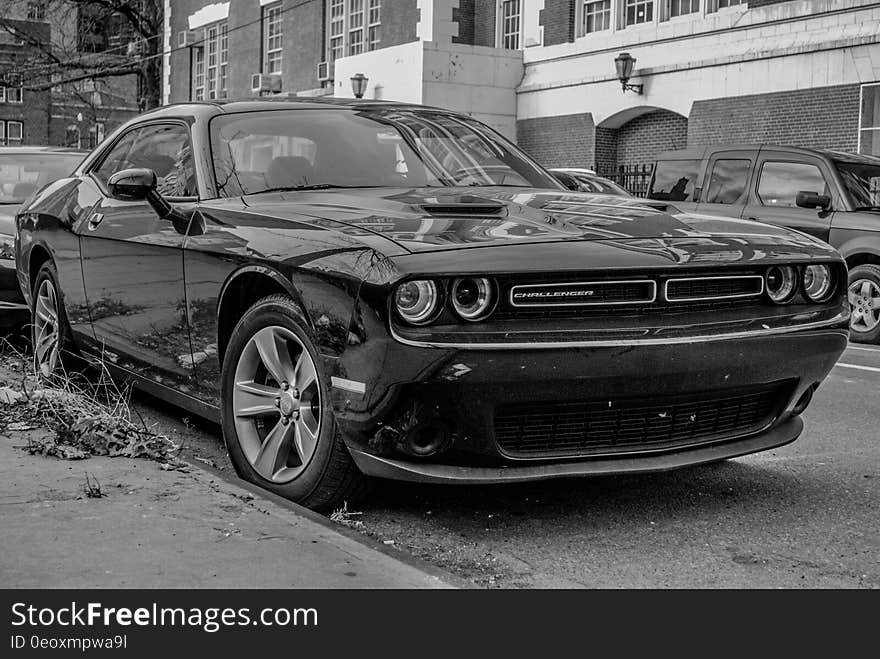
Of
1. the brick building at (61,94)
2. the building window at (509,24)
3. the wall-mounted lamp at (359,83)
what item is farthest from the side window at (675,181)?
the brick building at (61,94)

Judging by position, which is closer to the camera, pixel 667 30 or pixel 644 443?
pixel 644 443

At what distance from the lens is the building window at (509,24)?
27.6 meters

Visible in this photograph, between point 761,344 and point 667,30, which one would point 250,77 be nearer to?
point 667,30

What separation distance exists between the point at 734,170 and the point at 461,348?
360 inches

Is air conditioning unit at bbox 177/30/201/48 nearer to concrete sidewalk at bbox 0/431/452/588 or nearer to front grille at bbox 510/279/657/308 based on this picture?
concrete sidewalk at bbox 0/431/452/588

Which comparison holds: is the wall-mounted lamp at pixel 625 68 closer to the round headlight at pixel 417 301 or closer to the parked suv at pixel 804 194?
the parked suv at pixel 804 194

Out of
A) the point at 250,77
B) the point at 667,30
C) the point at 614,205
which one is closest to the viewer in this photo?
the point at 614,205

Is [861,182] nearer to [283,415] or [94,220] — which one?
[94,220]

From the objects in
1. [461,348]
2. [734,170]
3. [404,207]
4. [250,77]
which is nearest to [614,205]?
[404,207]

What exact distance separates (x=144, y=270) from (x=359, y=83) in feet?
72.7

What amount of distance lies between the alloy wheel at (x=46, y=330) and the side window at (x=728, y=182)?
745 centimetres

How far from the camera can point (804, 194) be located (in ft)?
37.1

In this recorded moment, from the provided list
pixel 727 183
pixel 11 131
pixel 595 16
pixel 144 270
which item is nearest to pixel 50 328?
pixel 144 270
